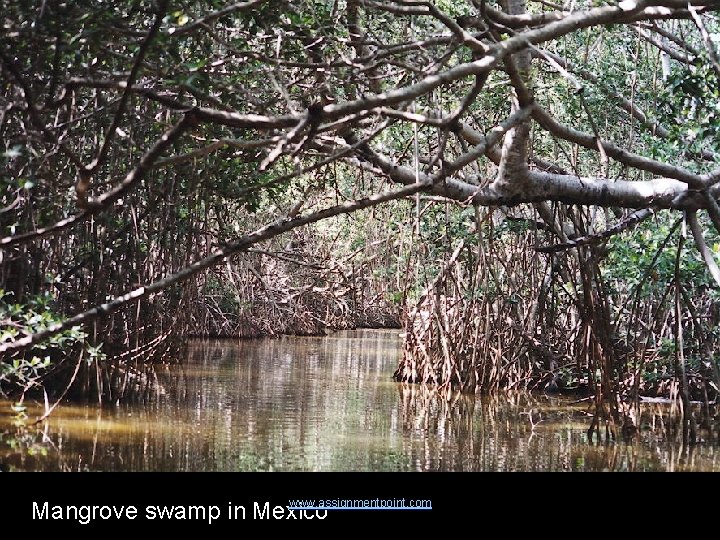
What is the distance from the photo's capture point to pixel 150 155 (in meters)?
4.64

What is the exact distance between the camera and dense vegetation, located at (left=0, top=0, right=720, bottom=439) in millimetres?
5312

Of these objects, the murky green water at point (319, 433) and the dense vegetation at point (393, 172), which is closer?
the dense vegetation at point (393, 172)

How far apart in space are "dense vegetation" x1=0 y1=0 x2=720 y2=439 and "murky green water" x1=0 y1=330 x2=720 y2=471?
0.41 metres

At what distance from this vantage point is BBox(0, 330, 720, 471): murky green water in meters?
6.55

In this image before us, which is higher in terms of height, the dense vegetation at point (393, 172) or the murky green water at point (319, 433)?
the dense vegetation at point (393, 172)

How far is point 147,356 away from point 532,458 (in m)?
4.79

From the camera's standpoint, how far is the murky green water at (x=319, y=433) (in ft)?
21.5

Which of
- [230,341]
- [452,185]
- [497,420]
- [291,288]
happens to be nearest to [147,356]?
[497,420]

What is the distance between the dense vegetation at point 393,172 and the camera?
17.4 ft

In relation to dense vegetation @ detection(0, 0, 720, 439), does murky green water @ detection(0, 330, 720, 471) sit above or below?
below

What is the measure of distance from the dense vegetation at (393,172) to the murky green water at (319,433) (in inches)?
16.1

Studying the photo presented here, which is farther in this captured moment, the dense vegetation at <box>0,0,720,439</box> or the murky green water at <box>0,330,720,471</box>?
A: the murky green water at <box>0,330,720,471</box>

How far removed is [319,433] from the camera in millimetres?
7879

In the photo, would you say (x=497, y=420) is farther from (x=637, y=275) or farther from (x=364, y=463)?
(x=364, y=463)
